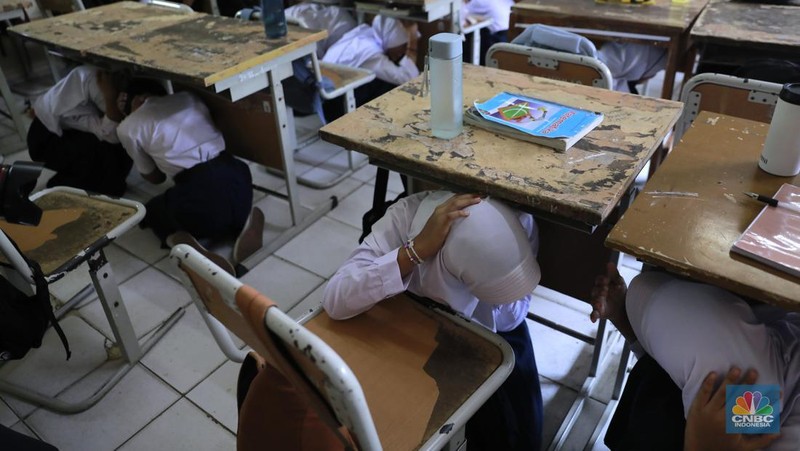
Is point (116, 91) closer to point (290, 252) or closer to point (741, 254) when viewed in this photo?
point (290, 252)

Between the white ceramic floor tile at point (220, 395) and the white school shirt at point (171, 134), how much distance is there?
86 centimetres

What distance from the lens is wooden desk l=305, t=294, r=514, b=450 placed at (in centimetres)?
100

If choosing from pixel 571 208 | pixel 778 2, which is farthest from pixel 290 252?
pixel 778 2

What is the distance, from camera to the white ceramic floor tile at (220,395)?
5.49 ft

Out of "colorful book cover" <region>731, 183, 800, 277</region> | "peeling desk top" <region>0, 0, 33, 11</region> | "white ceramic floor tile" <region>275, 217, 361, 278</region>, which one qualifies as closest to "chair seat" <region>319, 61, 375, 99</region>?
"white ceramic floor tile" <region>275, 217, 361, 278</region>

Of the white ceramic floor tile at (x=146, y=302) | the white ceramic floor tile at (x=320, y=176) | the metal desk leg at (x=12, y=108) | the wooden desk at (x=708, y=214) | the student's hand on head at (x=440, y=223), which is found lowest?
the white ceramic floor tile at (x=146, y=302)

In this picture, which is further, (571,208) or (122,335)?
(122,335)

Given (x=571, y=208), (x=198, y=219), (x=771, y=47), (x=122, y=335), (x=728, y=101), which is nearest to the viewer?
(x=571, y=208)

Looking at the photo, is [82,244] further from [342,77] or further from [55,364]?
[342,77]

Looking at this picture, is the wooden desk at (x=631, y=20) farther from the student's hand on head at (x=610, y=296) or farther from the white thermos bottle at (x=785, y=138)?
the student's hand on head at (x=610, y=296)

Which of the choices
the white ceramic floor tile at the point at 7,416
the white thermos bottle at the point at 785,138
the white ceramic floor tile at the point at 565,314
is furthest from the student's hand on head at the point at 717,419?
the white ceramic floor tile at the point at 7,416

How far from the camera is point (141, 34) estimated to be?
7.46 feet

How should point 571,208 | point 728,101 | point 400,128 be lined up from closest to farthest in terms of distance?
point 571,208 → point 400,128 → point 728,101

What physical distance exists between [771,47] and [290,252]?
73.9 inches
